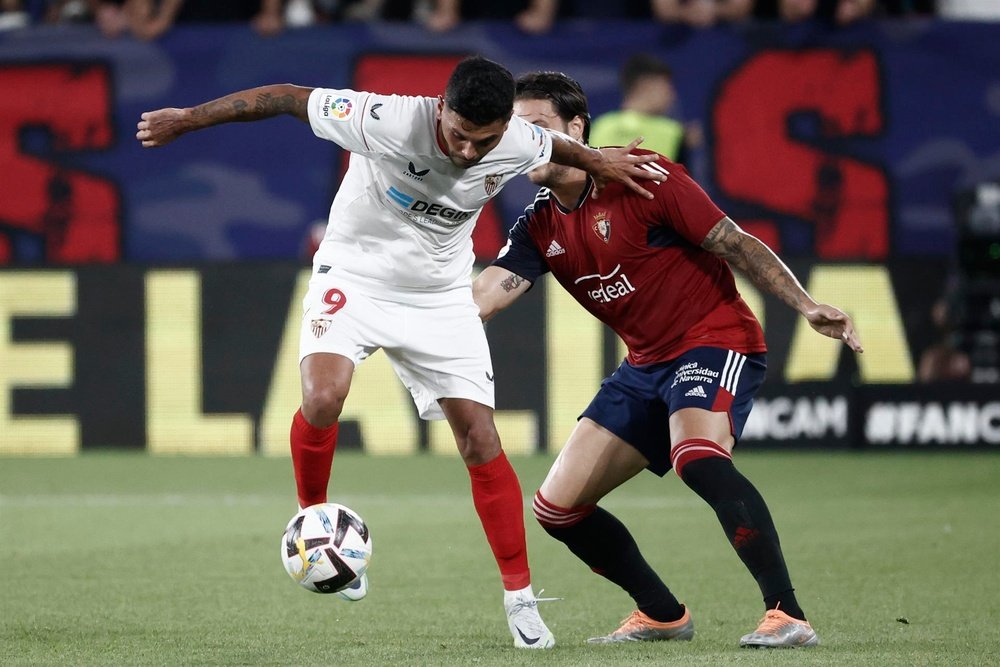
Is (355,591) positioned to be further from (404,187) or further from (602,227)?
(602,227)

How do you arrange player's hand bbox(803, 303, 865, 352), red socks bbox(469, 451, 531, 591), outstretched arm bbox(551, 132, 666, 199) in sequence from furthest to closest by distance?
1. red socks bbox(469, 451, 531, 591)
2. outstretched arm bbox(551, 132, 666, 199)
3. player's hand bbox(803, 303, 865, 352)

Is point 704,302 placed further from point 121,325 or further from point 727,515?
point 121,325

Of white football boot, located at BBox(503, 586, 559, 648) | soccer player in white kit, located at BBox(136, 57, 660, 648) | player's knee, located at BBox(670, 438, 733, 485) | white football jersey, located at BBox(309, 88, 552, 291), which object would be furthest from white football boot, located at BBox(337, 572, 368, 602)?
player's knee, located at BBox(670, 438, 733, 485)

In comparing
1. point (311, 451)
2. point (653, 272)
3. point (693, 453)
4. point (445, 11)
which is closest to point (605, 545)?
point (693, 453)

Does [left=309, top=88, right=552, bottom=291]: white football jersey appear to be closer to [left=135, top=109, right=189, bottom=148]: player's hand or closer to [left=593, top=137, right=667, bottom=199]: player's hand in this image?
[left=593, top=137, right=667, bottom=199]: player's hand

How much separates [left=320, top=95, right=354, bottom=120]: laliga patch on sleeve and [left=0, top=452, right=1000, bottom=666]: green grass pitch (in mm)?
1738

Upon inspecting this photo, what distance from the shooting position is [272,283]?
43.0 feet

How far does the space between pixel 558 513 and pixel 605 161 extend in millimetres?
1240

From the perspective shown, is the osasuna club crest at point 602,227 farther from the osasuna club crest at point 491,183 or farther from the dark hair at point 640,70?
the dark hair at point 640,70

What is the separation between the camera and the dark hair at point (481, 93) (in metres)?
5.14

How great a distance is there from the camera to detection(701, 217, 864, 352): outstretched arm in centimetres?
530

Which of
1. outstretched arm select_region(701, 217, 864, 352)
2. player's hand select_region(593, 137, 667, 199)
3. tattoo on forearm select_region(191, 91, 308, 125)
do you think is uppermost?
tattoo on forearm select_region(191, 91, 308, 125)

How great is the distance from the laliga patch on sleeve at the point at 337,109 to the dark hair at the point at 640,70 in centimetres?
779

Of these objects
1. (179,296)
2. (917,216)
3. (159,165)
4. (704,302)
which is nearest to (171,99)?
(159,165)
